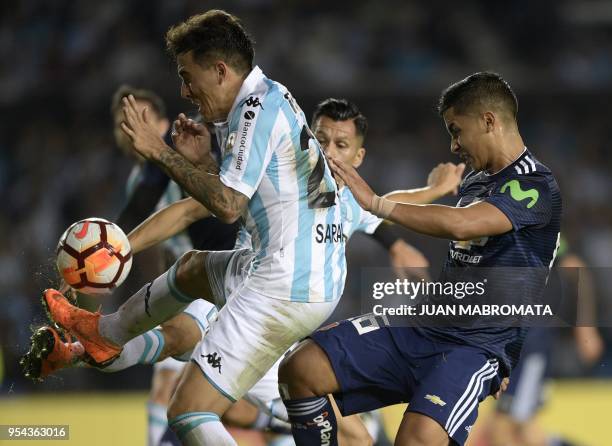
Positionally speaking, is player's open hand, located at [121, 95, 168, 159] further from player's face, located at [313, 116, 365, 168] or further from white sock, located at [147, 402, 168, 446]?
white sock, located at [147, 402, 168, 446]

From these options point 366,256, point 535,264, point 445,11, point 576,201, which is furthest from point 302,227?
point 445,11

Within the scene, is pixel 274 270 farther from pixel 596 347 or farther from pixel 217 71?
pixel 596 347

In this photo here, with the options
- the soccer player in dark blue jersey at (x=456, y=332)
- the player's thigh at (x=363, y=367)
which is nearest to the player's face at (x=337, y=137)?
the soccer player in dark blue jersey at (x=456, y=332)

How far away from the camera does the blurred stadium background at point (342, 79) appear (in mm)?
11305

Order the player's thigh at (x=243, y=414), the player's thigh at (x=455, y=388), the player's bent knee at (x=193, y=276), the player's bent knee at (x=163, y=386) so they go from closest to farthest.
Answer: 1. the player's thigh at (x=455, y=388)
2. the player's bent knee at (x=193, y=276)
3. the player's thigh at (x=243, y=414)
4. the player's bent knee at (x=163, y=386)

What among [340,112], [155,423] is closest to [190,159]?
[340,112]

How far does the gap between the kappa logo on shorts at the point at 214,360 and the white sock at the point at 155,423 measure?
244 cm

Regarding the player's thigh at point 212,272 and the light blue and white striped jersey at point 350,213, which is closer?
the player's thigh at point 212,272

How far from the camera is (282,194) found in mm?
3973

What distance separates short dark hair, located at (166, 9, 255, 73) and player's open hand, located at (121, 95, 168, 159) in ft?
1.07

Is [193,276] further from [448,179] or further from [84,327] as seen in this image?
[448,179]

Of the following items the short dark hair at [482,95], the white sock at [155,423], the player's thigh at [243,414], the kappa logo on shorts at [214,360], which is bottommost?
the white sock at [155,423]

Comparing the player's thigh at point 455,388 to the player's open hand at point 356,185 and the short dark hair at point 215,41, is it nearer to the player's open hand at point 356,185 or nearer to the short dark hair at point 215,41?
the player's open hand at point 356,185

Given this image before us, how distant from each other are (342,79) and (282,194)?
8.34 m
